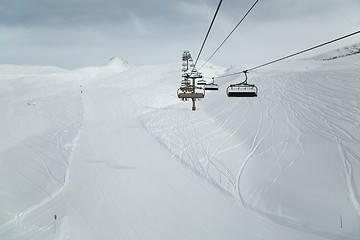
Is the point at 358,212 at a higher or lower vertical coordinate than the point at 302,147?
lower

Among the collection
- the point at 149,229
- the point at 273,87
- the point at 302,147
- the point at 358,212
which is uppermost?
the point at 273,87

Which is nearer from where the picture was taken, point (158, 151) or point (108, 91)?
point (158, 151)

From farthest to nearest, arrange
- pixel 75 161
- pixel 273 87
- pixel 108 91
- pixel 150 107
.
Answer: pixel 108 91, pixel 150 107, pixel 273 87, pixel 75 161

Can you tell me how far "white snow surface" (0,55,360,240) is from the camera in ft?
27.5

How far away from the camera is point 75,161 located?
14.1 m

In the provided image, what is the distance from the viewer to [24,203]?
32.9 feet

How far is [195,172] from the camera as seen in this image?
1223cm

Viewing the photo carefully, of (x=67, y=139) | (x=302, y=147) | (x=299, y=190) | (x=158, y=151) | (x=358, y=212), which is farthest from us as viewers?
(x=67, y=139)

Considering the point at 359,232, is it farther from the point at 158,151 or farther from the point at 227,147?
the point at 158,151

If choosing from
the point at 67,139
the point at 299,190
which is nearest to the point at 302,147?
the point at 299,190

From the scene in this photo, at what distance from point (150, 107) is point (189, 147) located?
15.4 m

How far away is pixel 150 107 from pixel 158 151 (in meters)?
15.2

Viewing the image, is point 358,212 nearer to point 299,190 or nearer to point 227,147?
point 299,190

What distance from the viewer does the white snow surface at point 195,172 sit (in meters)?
8.39
